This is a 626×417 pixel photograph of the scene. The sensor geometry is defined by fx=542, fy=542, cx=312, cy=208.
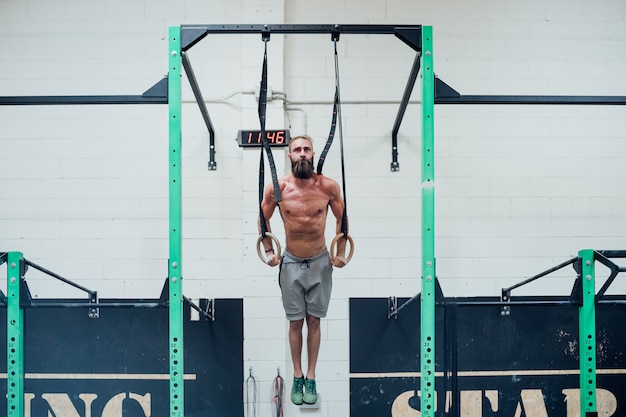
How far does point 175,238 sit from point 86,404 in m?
2.35

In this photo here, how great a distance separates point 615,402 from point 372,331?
6.72 ft

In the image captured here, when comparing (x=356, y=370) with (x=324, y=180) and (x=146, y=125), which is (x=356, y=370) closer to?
(x=324, y=180)

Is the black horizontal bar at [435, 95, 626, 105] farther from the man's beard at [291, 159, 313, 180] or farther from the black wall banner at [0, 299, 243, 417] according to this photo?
the black wall banner at [0, 299, 243, 417]

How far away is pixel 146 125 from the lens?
175 inches

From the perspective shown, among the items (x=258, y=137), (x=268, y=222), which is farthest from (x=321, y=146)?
(x=268, y=222)

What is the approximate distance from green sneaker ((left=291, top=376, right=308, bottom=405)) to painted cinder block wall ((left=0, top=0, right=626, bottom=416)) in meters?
1.15

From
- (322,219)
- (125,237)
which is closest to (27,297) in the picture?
(125,237)

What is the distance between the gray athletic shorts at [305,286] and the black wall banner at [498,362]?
4.02 feet

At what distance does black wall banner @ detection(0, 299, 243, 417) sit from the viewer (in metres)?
4.30

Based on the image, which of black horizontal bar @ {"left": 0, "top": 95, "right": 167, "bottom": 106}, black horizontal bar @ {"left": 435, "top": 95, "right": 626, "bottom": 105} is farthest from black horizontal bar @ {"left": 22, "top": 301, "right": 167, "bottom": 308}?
black horizontal bar @ {"left": 435, "top": 95, "right": 626, "bottom": 105}

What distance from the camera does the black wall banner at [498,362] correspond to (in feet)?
14.3

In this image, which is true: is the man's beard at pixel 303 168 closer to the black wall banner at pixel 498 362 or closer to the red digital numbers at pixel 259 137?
the red digital numbers at pixel 259 137

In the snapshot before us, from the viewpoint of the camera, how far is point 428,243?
111 inches

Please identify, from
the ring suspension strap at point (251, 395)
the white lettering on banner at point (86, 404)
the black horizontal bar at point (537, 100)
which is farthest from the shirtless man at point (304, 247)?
the white lettering on banner at point (86, 404)
